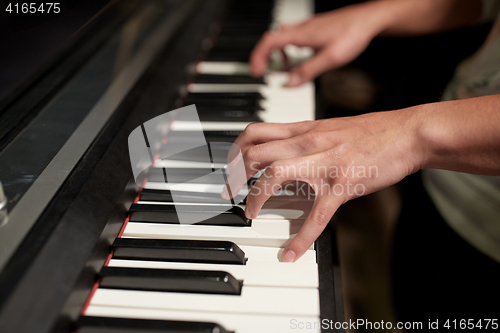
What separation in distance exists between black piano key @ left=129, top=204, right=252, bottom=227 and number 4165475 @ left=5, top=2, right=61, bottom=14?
47 cm

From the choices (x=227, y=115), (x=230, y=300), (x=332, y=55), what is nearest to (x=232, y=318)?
(x=230, y=300)

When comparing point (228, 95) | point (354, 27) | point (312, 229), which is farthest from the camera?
point (354, 27)

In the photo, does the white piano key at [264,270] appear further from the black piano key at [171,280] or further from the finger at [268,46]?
the finger at [268,46]

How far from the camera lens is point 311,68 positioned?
3.92 feet

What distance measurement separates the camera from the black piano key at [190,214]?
0.73m

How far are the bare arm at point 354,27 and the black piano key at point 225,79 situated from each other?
44mm

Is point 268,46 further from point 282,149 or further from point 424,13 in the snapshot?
point 282,149

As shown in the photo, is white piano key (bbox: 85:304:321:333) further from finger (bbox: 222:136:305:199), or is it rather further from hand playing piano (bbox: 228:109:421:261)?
finger (bbox: 222:136:305:199)

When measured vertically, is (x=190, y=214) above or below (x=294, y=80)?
below

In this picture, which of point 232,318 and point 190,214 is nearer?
point 232,318

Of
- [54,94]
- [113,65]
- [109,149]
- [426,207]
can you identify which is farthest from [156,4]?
[426,207]

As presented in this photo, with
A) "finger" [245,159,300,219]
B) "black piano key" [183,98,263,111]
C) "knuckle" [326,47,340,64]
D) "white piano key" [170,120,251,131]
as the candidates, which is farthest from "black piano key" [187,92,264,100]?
"finger" [245,159,300,219]

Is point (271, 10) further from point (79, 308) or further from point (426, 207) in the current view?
point (79, 308)

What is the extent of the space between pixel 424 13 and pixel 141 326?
1319mm
